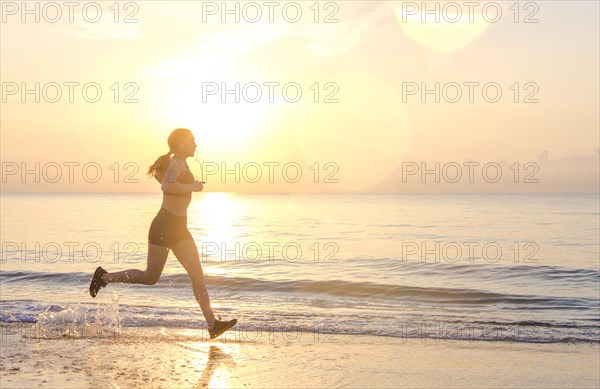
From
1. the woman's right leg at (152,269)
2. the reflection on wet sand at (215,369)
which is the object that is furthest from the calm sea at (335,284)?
the reflection on wet sand at (215,369)

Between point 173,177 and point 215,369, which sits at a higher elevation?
point 173,177

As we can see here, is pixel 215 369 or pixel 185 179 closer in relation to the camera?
pixel 215 369

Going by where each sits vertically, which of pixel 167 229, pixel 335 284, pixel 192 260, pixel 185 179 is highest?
pixel 185 179

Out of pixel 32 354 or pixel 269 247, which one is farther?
pixel 269 247

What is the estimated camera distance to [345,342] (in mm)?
A: 9328

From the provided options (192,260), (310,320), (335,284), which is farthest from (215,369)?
(335,284)

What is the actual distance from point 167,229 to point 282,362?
2059mm

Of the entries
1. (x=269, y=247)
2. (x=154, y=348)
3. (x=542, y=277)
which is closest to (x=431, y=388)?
(x=154, y=348)

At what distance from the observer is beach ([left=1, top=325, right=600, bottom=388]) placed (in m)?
6.87

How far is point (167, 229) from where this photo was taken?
8.12 meters

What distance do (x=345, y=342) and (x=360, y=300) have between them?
573cm

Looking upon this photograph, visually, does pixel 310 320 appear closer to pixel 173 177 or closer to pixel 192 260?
pixel 192 260

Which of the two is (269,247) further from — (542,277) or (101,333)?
(101,333)

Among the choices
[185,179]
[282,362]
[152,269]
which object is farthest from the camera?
[152,269]
